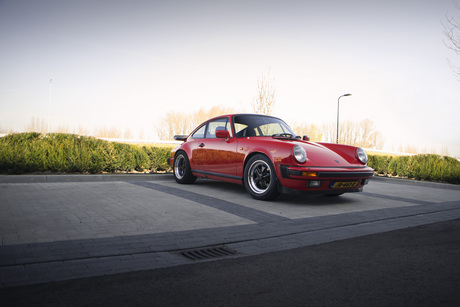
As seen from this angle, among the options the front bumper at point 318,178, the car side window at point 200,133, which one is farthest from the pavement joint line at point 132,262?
the car side window at point 200,133

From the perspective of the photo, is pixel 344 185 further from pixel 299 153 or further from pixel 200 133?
pixel 200 133

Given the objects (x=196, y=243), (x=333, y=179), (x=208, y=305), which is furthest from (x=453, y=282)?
(x=333, y=179)

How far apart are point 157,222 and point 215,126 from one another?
3.70 metres

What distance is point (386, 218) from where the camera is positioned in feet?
17.6

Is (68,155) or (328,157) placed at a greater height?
A: (328,157)

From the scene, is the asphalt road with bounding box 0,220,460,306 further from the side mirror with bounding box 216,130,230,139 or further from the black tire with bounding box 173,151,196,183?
the black tire with bounding box 173,151,196,183

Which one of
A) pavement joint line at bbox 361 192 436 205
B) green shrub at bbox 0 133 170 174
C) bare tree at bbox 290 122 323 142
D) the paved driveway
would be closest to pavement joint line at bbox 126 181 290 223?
the paved driveway

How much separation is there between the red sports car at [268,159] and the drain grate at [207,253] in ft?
8.76

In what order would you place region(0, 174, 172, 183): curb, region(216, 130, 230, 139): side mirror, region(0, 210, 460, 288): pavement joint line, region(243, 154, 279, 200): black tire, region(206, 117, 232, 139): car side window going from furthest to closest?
region(0, 174, 172, 183): curb → region(206, 117, 232, 139): car side window → region(216, 130, 230, 139): side mirror → region(243, 154, 279, 200): black tire → region(0, 210, 460, 288): pavement joint line

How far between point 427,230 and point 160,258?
3435 millimetres

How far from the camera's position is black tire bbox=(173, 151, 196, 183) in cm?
854

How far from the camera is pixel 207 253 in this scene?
3572 millimetres

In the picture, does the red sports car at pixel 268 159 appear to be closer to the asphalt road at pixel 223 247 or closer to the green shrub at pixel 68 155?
the asphalt road at pixel 223 247

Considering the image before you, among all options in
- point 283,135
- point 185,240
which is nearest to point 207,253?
point 185,240
